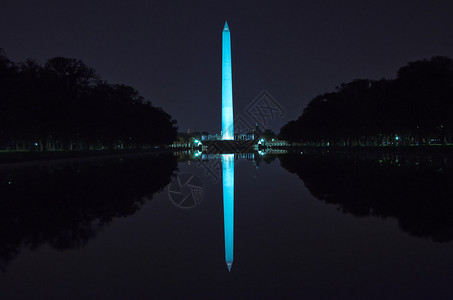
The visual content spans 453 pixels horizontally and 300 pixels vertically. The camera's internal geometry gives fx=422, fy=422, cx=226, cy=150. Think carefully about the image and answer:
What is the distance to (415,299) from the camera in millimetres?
5148

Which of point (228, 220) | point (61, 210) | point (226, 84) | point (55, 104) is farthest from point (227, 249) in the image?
point (226, 84)

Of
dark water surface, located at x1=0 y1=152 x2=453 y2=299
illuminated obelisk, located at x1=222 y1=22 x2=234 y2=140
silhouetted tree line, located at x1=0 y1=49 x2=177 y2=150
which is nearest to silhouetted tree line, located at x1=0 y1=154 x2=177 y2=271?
dark water surface, located at x1=0 y1=152 x2=453 y2=299

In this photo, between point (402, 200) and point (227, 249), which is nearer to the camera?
point (227, 249)

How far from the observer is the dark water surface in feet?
18.5

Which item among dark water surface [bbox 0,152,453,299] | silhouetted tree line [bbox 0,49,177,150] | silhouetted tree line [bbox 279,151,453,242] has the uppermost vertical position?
silhouetted tree line [bbox 0,49,177,150]

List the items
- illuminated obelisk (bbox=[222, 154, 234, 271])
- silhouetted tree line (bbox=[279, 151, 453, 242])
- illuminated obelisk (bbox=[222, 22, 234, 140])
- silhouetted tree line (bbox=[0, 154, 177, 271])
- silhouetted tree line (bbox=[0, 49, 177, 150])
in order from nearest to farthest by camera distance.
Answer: illuminated obelisk (bbox=[222, 154, 234, 271]) < silhouetted tree line (bbox=[0, 154, 177, 271]) < silhouetted tree line (bbox=[279, 151, 453, 242]) < silhouetted tree line (bbox=[0, 49, 177, 150]) < illuminated obelisk (bbox=[222, 22, 234, 140])

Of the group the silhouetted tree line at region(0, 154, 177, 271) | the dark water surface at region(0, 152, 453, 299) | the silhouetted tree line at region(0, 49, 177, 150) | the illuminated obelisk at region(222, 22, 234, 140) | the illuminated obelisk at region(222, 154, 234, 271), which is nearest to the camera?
the dark water surface at region(0, 152, 453, 299)

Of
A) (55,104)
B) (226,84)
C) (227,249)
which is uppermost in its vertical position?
(226,84)

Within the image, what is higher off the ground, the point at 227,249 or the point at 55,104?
the point at 55,104

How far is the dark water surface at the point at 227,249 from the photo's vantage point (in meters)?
5.63

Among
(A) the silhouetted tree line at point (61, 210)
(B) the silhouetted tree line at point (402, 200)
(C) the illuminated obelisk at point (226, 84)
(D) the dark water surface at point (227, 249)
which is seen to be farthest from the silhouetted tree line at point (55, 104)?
(B) the silhouetted tree line at point (402, 200)

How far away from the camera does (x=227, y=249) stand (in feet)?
24.8

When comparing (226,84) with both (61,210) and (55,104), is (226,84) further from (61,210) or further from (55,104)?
(61,210)

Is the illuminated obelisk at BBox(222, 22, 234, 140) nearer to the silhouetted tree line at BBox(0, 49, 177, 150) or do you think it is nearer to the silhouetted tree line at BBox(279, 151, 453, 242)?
the silhouetted tree line at BBox(0, 49, 177, 150)
